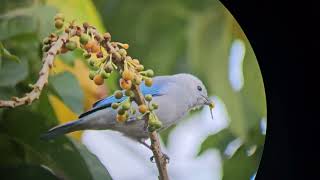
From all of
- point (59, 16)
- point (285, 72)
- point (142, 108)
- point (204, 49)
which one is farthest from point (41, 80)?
point (285, 72)

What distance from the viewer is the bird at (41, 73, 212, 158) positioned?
73.1 inches

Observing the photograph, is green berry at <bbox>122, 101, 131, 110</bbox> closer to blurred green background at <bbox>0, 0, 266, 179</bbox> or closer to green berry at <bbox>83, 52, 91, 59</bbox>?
blurred green background at <bbox>0, 0, 266, 179</bbox>

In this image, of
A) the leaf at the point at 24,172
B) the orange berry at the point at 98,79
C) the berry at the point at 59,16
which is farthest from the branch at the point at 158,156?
the berry at the point at 59,16

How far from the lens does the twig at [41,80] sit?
1.83 meters

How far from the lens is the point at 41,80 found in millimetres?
1844

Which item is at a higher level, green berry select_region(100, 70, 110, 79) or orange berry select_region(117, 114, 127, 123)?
green berry select_region(100, 70, 110, 79)

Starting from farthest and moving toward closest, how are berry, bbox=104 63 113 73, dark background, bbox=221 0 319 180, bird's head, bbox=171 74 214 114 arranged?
dark background, bbox=221 0 319 180, bird's head, bbox=171 74 214 114, berry, bbox=104 63 113 73

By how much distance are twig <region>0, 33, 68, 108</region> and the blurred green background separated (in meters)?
0.02

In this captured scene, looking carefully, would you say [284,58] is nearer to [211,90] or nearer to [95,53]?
[211,90]

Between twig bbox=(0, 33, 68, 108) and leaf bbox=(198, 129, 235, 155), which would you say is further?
leaf bbox=(198, 129, 235, 155)

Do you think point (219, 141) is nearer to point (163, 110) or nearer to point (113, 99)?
point (163, 110)

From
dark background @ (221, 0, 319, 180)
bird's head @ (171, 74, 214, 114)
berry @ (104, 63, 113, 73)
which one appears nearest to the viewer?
berry @ (104, 63, 113, 73)

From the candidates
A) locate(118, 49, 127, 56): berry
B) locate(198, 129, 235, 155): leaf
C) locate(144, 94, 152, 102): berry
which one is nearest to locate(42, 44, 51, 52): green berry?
locate(118, 49, 127, 56): berry

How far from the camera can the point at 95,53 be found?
183 centimetres
